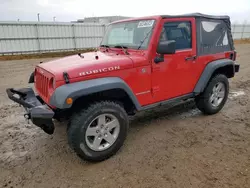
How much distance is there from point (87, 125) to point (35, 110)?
26.1 inches

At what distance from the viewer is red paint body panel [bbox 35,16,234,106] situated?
2.88 metres

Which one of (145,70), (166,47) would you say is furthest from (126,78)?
(166,47)

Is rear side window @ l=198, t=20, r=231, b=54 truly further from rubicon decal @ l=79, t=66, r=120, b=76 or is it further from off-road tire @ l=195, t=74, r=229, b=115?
rubicon decal @ l=79, t=66, r=120, b=76

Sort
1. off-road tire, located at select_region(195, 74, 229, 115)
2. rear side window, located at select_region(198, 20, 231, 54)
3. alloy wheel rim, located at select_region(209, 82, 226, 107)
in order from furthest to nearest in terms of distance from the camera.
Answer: alloy wheel rim, located at select_region(209, 82, 226, 107), off-road tire, located at select_region(195, 74, 229, 115), rear side window, located at select_region(198, 20, 231, 54)

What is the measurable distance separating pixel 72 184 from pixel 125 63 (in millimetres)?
1740

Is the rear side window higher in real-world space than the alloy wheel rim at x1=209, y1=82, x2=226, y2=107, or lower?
higher

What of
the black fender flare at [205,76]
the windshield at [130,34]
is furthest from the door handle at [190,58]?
the windshield at [130,34]

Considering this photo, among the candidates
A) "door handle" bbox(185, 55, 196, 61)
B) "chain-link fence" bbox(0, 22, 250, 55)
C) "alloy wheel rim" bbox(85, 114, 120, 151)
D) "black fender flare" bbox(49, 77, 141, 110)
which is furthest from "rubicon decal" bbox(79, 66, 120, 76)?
"chain-link fence" bbox(0, 22, 250, 55)

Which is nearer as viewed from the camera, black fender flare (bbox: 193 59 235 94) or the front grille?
the front grille

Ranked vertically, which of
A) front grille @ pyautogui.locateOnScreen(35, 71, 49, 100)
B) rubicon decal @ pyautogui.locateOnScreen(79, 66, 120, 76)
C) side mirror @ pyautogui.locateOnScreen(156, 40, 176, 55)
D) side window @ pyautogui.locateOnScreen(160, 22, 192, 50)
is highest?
side window @ pyautogui.locateOnScreen(160, 22, 192, 50)

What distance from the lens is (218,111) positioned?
4.62 meters

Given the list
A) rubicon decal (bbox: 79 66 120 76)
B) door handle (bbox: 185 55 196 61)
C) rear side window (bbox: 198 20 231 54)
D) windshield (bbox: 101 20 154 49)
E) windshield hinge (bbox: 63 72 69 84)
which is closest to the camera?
windshield hinge (bbox: 63 72 69 84)

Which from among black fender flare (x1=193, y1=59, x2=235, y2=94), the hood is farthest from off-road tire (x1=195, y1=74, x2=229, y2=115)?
the hood

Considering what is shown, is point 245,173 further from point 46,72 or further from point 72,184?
point 46,72
